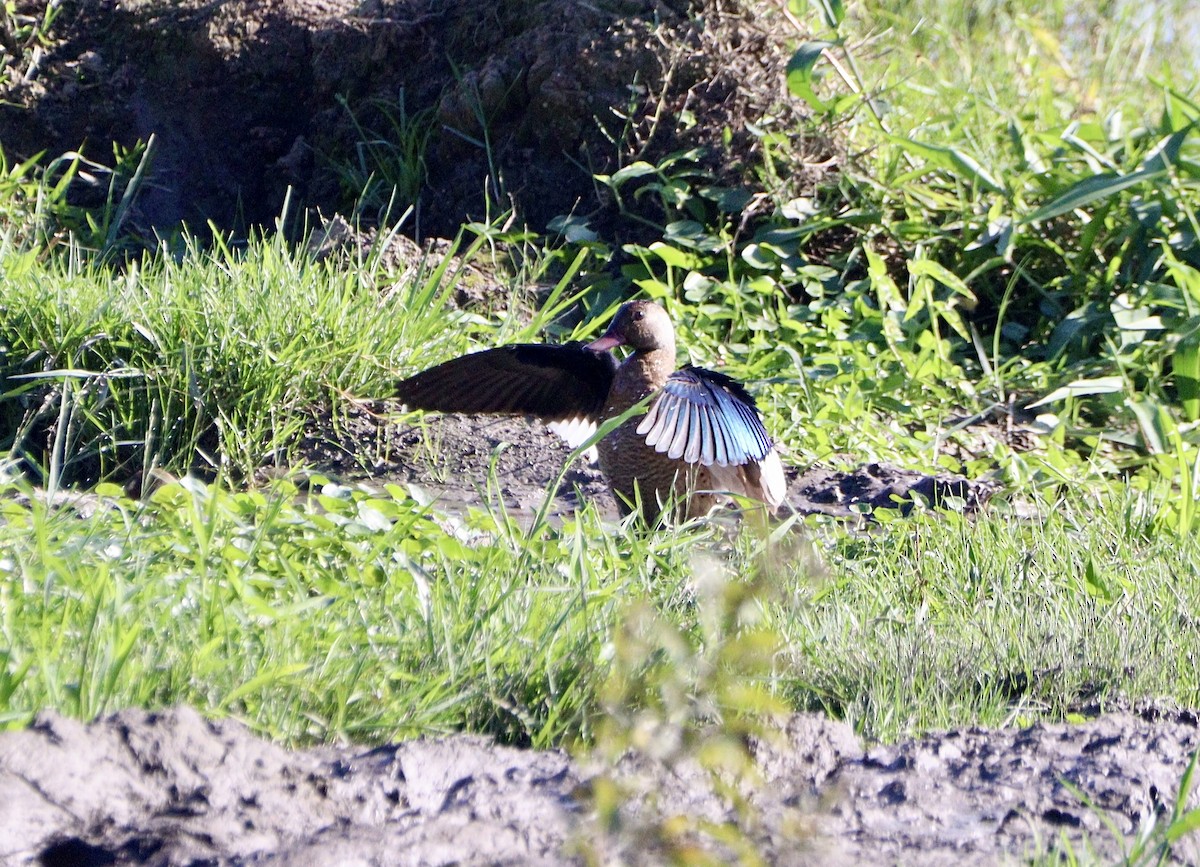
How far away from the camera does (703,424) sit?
145 inches

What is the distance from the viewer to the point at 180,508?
3.05 meters

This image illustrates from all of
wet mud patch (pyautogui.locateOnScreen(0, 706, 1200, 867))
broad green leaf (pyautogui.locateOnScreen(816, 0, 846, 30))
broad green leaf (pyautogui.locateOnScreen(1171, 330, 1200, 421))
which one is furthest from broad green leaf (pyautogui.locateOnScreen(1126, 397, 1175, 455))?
wet mud patch (pyautogui.locateOnScreen(0, 706, 1200, 867))

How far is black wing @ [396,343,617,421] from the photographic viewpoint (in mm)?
4117

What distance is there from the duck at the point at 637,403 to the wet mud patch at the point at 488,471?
0.63 ft

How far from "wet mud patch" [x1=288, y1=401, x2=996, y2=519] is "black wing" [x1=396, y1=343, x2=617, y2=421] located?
0.21m

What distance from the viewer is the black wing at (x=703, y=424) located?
3607 millimetres

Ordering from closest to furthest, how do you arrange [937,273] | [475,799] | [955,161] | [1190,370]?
[475,799], [1190,370], [937,273], [955,161]

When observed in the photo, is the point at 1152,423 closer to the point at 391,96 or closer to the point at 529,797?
the point at 391,96

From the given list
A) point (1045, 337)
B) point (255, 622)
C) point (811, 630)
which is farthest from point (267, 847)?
point (1045, 337)

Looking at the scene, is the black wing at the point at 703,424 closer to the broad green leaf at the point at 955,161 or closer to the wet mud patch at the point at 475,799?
the wet mud patch at the point at 475,799

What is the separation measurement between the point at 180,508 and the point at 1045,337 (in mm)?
3561

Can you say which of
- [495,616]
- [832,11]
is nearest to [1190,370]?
[832,11]

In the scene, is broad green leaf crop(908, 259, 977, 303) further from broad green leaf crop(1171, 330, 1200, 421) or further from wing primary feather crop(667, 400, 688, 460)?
wing primary feather crop(667, 400, 688, 460)

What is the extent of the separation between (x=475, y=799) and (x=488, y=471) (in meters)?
2.37
